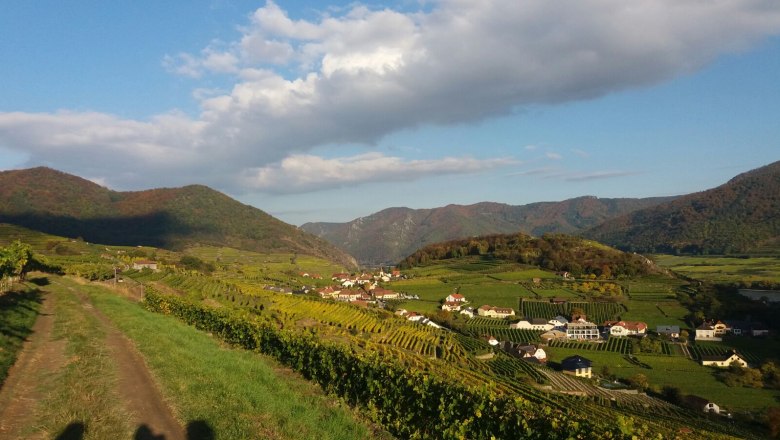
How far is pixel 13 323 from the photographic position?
16.1 metres

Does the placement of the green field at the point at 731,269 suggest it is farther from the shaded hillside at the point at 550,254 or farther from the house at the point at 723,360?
the house at the point at 723,360

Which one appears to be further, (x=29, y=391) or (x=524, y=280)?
Answer: (x=524, y=280)

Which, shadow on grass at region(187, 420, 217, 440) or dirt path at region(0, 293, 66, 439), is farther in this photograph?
dirt path at region(0, 293, 66, 439)

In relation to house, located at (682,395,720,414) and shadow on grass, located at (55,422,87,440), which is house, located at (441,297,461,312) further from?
shadow on grass, located at (55,422,87,440)

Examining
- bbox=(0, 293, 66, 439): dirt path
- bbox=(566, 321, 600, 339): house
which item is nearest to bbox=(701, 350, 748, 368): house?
bbox=(566, 321, 600, 339): house

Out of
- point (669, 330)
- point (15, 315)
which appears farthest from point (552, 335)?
point (15, 315)

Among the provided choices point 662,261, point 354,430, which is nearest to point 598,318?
point 354,430

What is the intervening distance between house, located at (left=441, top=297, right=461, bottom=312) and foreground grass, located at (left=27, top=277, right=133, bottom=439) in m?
74.3

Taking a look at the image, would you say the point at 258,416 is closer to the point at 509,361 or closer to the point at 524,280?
the point at 509,361

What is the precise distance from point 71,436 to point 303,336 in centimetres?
827

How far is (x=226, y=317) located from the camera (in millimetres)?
20797

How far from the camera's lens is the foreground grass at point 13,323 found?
11.5 m

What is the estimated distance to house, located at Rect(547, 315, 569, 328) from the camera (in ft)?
260

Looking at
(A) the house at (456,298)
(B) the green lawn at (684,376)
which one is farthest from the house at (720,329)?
(A) the house at (456,298)
